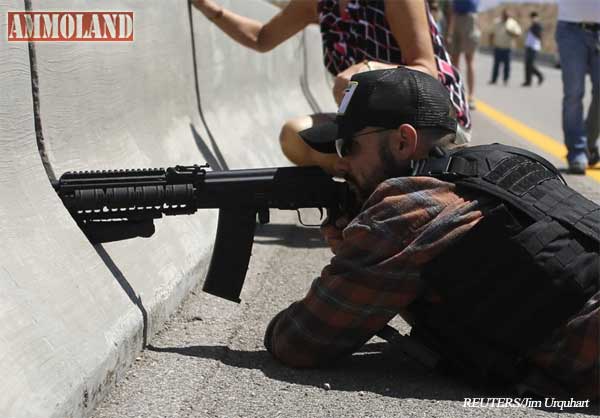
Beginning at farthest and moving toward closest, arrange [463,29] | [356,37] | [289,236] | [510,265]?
1. [463,29]
2. [289,236]
3. [356,37]
4. [510,265]

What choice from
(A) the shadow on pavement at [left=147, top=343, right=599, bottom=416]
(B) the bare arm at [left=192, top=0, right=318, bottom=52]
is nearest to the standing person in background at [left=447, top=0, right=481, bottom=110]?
(B) the bare arm at [left=192, top=0, right=318, bottom=52]

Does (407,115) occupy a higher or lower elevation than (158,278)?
higher

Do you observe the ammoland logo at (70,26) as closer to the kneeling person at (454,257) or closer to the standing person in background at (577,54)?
the kneeling person at (454,257)

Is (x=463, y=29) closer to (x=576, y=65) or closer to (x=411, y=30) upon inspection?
(x=576, y=65)

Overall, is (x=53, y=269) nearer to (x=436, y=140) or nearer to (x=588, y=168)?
(x=436, y=140)

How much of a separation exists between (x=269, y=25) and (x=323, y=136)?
2.27 m

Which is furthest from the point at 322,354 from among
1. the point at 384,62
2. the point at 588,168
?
the point at 588,168

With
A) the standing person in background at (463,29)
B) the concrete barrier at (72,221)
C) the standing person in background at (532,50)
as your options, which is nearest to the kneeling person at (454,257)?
the concrete barrier at (72,221)

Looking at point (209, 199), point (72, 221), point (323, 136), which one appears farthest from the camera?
point (209, 199)

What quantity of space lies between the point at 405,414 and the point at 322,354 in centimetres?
43

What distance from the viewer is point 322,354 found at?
3.43m

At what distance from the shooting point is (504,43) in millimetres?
26203

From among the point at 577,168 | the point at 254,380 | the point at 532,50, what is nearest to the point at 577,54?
the point at 577,168

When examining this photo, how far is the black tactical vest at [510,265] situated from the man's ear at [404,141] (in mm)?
60
